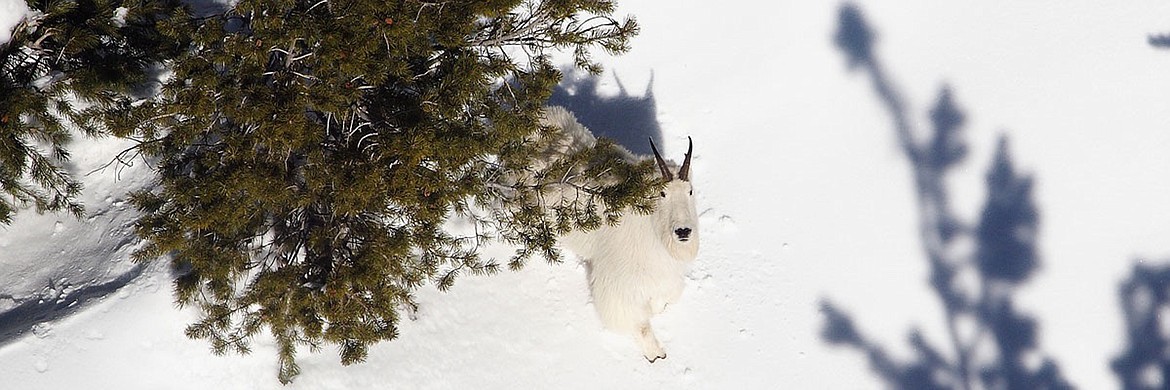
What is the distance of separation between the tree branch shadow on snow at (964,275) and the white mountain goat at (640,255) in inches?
77.3

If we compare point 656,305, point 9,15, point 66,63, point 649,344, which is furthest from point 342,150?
point 649,344

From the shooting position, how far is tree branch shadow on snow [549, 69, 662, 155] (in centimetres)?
813

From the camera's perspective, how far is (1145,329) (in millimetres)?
7004

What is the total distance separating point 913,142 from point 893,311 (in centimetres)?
209

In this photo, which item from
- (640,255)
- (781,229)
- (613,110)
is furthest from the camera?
(613,110)

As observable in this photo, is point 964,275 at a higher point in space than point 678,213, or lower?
lower

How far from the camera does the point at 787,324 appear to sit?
707cm

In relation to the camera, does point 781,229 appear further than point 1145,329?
Yes

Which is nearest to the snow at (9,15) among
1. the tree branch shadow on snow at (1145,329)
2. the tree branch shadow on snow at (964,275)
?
the tree branch shadow on snow at (964,275)

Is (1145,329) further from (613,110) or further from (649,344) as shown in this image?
(613,110)

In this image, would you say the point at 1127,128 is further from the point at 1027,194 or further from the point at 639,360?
the point at 639,360

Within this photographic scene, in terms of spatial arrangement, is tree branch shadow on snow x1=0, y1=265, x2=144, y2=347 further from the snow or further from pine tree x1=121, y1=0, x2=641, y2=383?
the snow

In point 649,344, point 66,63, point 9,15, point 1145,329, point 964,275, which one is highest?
point 9,15

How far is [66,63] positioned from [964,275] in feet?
25.8
